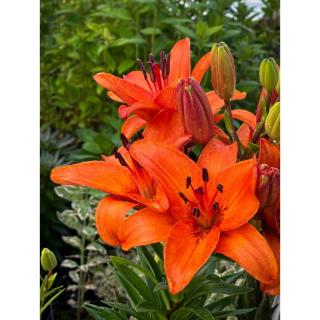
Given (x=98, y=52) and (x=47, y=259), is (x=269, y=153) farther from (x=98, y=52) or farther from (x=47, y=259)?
(x=98, y=52)

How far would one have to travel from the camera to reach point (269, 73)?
0.62 m

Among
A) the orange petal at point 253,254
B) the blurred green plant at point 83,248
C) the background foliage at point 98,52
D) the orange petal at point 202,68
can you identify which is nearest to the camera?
the orange petal at point 253,254

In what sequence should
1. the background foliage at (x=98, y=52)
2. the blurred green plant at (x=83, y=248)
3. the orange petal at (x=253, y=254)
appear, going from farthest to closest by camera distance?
the background foliage at (x=98, y=52)
the blurred green plant at (x=83, y=248)
the orange petal at (x=253, y=254)

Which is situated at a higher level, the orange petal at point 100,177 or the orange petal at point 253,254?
the orange petal at point 100,177

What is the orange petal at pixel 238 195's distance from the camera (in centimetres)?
57

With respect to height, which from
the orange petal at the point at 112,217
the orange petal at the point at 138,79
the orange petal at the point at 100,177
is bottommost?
the orange petal at the point at 112,217

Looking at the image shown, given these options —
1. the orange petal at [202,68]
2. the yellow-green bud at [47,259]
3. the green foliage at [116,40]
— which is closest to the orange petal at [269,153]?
the orange petal at [202,68]

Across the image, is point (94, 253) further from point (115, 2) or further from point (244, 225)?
point (244, 225)

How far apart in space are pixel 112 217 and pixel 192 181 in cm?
8

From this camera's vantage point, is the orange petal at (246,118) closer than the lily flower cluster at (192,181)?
No

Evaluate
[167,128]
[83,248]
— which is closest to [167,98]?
[167,128]

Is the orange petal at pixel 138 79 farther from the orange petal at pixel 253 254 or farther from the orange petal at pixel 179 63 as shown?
the orange petal at pixel 253 254

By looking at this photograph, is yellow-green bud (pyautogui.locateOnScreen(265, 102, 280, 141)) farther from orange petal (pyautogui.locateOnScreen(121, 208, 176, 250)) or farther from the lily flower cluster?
orange petal (pyautogui.locateOnScreen(121, 208, 176, 250))
